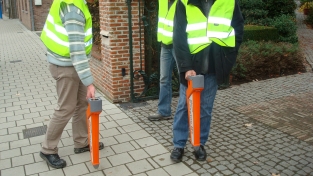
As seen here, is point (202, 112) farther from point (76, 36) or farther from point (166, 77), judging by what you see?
point (76, 36)

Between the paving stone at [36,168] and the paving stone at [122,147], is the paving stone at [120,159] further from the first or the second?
the paving stone at [36,168]

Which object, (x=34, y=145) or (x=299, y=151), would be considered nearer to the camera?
(x=299, y=151)

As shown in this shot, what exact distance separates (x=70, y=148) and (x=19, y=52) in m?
8.25

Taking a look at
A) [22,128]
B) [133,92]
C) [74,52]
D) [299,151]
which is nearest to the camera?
[74,52]

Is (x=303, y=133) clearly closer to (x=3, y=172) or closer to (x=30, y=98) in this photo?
(x=3, y=172)

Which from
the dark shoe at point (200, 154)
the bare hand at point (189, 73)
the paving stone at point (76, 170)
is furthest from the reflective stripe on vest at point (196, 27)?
the paving stone at point (76, 170)

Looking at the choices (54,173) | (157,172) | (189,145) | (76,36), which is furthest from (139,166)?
(76,36)

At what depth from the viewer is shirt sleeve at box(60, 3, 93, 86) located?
3.23 meters

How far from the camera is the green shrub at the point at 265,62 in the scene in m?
7.29

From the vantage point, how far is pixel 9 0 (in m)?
30.6

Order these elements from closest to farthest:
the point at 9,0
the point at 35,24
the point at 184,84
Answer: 1. the point at 184,84
2. the point at 35,24
3. the point at 9,0

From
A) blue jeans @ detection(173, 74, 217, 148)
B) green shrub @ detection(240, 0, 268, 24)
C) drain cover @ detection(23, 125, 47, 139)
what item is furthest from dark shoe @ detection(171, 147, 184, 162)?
green shrub @ detection(240, 0, 268, 24)

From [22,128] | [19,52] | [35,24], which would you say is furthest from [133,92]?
[35,24]

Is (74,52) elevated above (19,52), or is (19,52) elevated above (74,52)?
(74,52)
